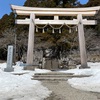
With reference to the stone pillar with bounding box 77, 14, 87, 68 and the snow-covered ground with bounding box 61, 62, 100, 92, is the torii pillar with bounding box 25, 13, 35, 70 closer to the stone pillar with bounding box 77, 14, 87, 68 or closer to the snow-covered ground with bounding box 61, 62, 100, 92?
the stone pillar with bounding box 77, 14, 87, 68

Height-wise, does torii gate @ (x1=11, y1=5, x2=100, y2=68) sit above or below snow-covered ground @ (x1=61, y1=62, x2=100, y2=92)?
above

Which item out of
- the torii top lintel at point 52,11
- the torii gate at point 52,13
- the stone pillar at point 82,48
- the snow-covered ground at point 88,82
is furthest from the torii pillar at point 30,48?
the snow-covered ground at point 88,82

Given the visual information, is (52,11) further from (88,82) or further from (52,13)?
(88,82)

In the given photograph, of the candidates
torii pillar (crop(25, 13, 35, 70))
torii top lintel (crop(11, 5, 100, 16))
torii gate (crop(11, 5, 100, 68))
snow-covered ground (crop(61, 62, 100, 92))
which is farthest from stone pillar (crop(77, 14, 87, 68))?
torii pillar (crop(25, 13, 35, 70))

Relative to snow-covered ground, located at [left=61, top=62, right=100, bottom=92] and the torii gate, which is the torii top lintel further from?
snow-covered ground, located at [left=61, top=62, right=100, bottom=92]

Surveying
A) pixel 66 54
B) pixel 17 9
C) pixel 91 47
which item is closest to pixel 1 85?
pixel 17 9

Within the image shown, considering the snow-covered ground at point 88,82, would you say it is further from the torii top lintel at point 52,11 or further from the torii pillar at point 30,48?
the torii top lintel at point 52,11

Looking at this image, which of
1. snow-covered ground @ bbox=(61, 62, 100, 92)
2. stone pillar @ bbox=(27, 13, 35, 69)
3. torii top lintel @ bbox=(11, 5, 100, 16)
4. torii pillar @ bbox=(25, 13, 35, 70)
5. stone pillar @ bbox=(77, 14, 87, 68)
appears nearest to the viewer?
snow-covered ground @ bbox=(61, 62, 100, 92)

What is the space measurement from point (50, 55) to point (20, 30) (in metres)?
5.47

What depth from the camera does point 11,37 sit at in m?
25.6

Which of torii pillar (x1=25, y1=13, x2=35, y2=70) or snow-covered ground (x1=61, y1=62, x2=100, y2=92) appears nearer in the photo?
snow-covered ground (x1=61, y1=62, x2=100, y2=92)

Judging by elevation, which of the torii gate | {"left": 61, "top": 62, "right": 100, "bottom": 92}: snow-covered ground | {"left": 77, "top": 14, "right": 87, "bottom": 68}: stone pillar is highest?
the torii gate

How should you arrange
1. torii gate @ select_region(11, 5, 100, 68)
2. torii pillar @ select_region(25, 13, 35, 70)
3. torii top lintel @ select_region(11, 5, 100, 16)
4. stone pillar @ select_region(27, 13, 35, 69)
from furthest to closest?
torii top lintel @ select_region(11, 5, 100, 16), torii gate @ select_region(11, 5, 100, 68), stone pillar @ select_region(27, 13, 35, 69), torii pillar @ select_region(25, 13, 35, 70)

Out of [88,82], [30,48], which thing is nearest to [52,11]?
[30,48]
